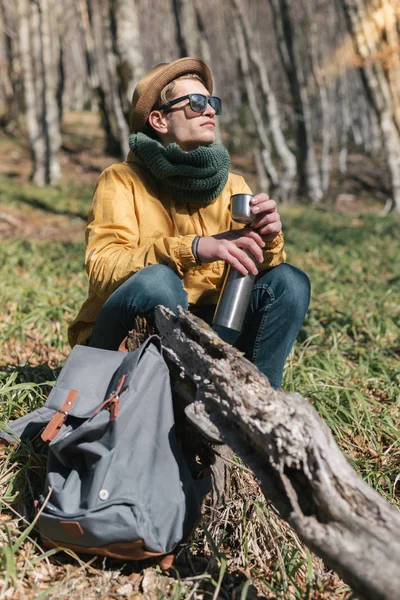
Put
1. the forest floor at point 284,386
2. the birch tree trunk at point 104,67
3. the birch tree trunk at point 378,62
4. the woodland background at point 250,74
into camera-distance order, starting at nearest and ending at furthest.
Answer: the forest floor at point 284,386 → the woodland background at point 250,74 → the birch tree trunk at point 378,62 → the birch tree trunk at point 104,67

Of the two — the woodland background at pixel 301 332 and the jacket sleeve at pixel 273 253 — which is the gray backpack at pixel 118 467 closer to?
the woodland background at pixel 301 332

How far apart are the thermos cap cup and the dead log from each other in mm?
454

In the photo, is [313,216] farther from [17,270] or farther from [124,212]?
[124,212]

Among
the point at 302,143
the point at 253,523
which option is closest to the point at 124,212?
the point at 253,523

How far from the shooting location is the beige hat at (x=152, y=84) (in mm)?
2564

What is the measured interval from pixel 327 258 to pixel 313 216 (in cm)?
381

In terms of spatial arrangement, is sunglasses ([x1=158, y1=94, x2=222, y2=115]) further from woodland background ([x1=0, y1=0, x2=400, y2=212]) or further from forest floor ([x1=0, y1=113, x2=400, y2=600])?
woodland background ([x1=0, y1=0, x2=400, y2=212])

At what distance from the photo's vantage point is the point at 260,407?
171 centimetres

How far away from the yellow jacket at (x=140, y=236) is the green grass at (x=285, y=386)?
30.8 inches

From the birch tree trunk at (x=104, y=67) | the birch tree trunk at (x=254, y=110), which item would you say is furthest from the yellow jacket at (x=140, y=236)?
the birch tree trunk at (x=254, y=110)

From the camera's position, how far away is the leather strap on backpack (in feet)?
6.29

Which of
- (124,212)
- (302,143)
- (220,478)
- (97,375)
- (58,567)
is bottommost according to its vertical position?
(58,567)

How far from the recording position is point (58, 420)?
1.95m

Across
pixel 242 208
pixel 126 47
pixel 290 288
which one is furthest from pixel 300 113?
pixel 242 208
